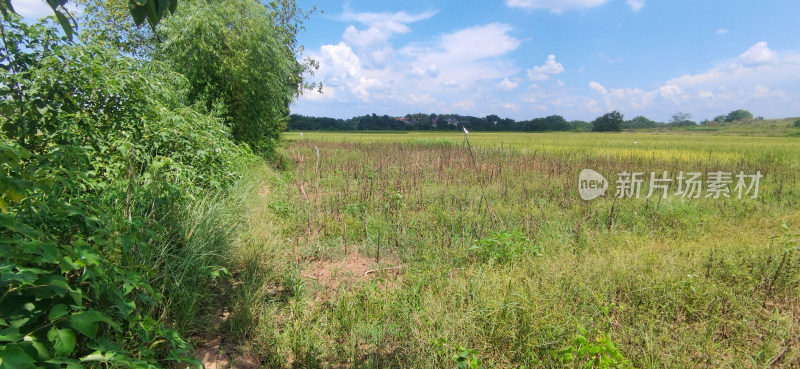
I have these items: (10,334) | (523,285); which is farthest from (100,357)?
(523,285)

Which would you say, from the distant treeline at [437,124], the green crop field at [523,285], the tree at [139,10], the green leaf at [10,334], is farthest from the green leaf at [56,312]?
the distant treeline at [437,124]

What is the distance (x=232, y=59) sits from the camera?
9.15 m

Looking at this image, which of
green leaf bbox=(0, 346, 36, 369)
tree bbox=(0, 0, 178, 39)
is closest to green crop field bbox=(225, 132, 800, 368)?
Result: green leaf bbox=(0, 346, 36, 369)

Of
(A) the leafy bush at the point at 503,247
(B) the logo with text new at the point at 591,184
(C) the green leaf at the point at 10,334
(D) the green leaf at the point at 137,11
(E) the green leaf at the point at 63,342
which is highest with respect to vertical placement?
(D) the green leaf at the point at 137,11

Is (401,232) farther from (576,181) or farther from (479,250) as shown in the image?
(576,181)

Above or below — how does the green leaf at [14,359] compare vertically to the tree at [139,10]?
below

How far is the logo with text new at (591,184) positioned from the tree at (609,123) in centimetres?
6054

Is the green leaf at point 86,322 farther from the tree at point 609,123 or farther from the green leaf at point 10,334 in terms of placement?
the tree at point 609,123

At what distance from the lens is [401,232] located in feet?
14.8

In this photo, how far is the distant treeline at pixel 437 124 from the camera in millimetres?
60906

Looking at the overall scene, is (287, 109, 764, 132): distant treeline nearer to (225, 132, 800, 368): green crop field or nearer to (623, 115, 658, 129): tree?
(623, 115, 658, 129): tree

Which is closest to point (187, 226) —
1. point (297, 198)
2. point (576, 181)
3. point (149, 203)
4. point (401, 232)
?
point (149, 203)

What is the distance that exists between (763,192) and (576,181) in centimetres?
332

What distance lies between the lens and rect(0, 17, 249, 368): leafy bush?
56.3 inches
